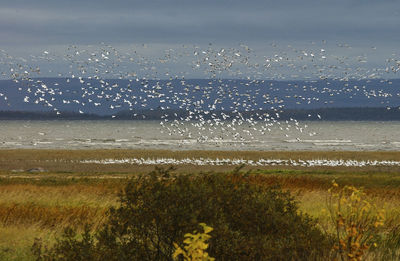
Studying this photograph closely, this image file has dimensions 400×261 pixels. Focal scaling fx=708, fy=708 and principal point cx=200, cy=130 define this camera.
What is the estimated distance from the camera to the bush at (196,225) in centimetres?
1268

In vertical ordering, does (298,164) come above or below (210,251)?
below

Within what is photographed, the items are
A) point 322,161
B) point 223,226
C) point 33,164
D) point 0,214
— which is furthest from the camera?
point 322,161

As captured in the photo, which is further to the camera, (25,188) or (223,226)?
(25,188)

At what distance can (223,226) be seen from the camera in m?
12.6

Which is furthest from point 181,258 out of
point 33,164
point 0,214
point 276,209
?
point 33,164

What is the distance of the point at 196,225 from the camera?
40.8ft

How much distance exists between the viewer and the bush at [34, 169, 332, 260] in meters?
12.7

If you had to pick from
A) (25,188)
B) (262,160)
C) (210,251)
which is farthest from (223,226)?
(262,160)

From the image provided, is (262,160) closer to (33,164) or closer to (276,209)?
(33,164)

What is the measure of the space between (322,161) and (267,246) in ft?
228

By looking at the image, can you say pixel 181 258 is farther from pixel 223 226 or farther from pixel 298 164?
pixel 298 164

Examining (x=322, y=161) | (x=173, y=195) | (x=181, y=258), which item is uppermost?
(x=173, y=195)

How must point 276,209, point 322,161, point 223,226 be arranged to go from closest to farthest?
1. point 223,226
2. point 276,209
3. point 322,161

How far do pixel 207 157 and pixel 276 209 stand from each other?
7062 cm
